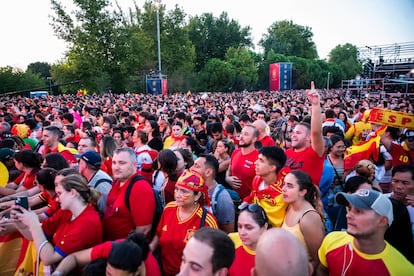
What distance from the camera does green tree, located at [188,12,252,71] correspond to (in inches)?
2470

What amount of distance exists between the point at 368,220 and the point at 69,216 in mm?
2472

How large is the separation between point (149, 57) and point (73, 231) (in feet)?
130

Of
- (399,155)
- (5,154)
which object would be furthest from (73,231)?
(399,155)

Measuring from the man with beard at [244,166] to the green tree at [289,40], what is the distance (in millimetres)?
74068

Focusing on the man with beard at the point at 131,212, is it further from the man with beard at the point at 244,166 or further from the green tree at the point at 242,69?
the green tree at the point at 242,69

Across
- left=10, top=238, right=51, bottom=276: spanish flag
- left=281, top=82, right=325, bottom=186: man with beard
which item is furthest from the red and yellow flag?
left=10, top=238, right=51, bottom=276: spanish flag

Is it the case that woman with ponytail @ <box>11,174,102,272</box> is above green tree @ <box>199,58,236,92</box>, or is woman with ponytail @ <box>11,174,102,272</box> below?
below

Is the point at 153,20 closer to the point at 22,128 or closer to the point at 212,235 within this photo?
the point at 22,128

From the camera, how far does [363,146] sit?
18.0 feet

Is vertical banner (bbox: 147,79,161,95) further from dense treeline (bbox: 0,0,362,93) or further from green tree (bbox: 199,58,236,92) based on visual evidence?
green tree (bbox: 199,58,236,92)

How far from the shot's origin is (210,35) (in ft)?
209

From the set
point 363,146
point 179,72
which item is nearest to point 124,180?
point 363,146

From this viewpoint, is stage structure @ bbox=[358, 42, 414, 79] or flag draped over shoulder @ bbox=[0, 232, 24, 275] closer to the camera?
flag draped over shoulder @ bbox=[0, 232, 24, 275]

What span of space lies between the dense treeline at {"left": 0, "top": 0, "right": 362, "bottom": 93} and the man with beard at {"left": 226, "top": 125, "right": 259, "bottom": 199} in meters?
32.6
